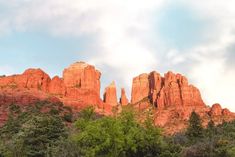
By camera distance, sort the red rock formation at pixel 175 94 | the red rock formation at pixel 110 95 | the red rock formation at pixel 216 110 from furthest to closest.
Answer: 1. the red rock formation at pixel 110 95
2. the red rock formation at pixel 175 94
3. the red rock formation at pixel 216 110

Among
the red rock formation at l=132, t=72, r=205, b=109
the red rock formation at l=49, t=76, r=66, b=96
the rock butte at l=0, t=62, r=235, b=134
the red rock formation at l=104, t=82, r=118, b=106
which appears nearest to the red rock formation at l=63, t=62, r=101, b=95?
the rock butte at l=0, t=62, r=235, b=134

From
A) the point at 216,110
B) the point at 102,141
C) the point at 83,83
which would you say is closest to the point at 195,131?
the point at 102,141

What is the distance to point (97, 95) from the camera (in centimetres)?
17462

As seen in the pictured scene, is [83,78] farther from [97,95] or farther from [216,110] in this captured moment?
[216,110]

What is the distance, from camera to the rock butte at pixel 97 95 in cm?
14240

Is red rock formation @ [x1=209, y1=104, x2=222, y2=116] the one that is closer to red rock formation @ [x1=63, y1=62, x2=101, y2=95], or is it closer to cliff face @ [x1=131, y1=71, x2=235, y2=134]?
cliff face @ [x1=131, y1=71, x2=235, y2=134]

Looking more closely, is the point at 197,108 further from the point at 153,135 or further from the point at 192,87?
the point at 153,135

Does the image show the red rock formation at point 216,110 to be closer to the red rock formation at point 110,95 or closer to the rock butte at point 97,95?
the rock butte at point 97,95

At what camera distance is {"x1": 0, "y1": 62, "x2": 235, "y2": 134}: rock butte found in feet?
467

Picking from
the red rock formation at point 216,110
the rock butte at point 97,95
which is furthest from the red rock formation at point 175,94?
the red rock formation at point 216,110

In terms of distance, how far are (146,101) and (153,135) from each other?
6019 inches

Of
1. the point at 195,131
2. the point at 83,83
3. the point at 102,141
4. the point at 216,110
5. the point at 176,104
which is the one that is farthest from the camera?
the point at 83,83

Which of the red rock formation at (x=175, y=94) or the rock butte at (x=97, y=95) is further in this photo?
the red rock formation at (x=175, y=94)

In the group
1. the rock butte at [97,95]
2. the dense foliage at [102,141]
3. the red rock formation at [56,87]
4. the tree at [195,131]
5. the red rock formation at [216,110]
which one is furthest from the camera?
the red rock formation at [56,87]
